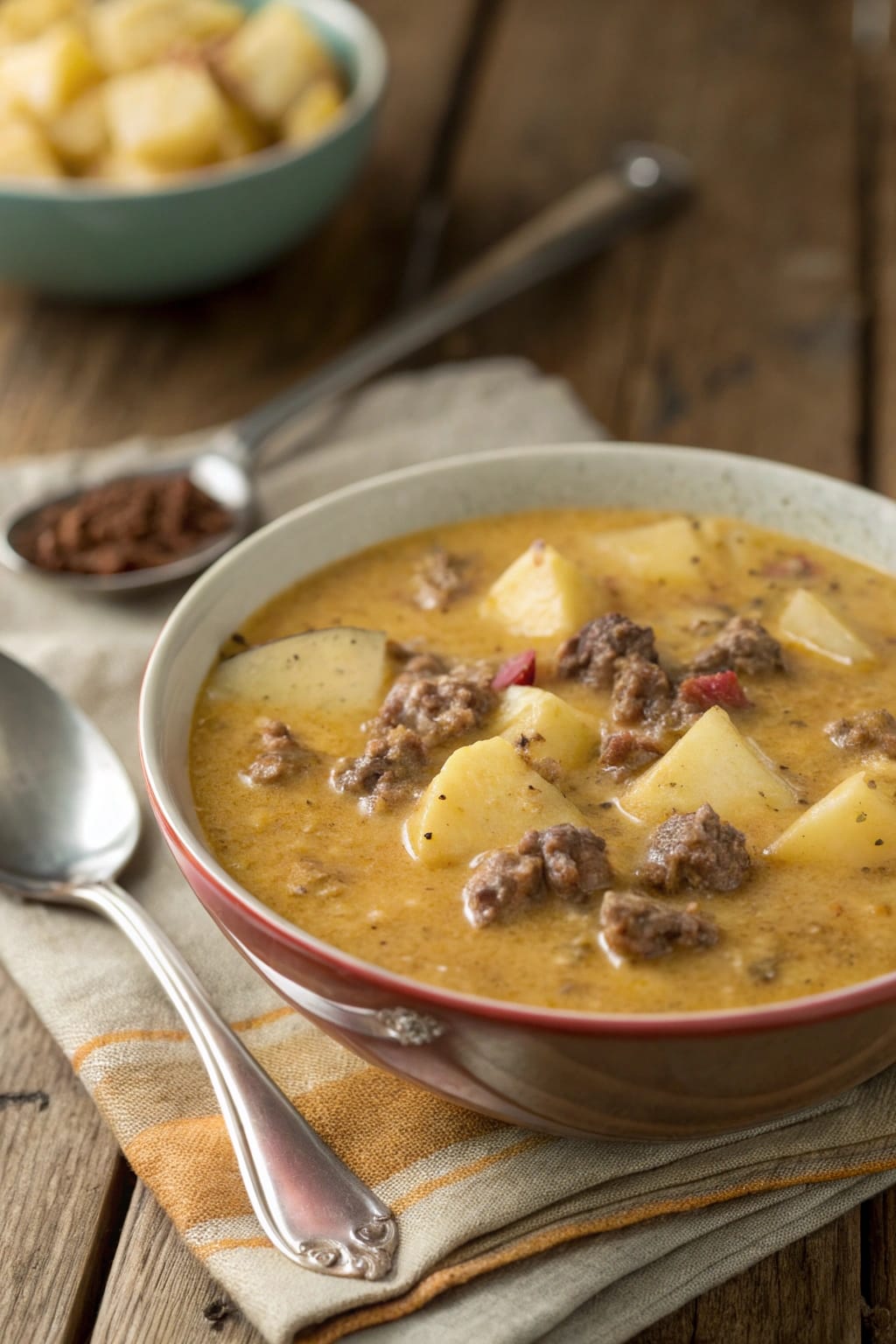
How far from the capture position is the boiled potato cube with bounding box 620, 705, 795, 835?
258cm

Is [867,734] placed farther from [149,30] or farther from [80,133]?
[149,30]

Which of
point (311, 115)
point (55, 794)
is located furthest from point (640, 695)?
point (311, 115)

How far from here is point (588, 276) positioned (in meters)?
5.36

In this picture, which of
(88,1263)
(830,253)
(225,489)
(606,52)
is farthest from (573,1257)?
(606,52)

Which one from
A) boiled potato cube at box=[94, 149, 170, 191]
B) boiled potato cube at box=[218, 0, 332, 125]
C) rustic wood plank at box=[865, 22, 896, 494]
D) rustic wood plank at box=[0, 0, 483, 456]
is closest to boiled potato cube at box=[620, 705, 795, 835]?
rustic wood plank at box=[865, 22, 896, 494]

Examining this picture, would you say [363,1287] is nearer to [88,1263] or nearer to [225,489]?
[88,1263]

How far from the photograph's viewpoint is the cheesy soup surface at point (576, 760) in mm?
2324

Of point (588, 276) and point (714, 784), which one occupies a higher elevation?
point (714, 784)

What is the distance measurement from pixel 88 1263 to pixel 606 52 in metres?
5.63

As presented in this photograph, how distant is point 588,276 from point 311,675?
288cm

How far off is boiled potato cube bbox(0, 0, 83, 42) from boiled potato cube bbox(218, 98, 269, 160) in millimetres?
734

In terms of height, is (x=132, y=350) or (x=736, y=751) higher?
(x=736, y=751)

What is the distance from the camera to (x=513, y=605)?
10.4 ft

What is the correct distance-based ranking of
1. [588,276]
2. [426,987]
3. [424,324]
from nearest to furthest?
[426,987] < [424,324] < [588,276]
